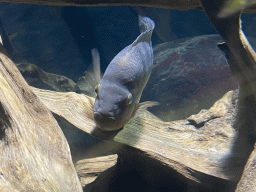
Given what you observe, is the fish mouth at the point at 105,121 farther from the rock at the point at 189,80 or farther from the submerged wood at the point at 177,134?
the rock at the point at 189,80

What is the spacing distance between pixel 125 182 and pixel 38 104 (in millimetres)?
1336

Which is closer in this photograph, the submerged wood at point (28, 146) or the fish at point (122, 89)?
the submerged wood at point (28, 146)

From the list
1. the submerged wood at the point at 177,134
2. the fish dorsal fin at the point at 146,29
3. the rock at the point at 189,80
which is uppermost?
the fish dorsal fin at the point at 146,29

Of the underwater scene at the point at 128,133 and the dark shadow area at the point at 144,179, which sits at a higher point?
the underwater scene at the point at 128,133

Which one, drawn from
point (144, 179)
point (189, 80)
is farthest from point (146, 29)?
point (189, 80)

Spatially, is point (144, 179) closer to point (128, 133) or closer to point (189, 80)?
point (128, 133)

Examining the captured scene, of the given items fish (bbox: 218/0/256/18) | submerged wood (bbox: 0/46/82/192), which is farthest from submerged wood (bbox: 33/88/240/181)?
fish (bbox: 218/0/256/18)

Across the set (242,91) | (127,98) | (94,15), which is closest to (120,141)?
(127,98)

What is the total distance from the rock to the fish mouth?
3.45 m

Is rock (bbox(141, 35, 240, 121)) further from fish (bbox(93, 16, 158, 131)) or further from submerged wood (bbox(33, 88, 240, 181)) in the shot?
fish (bbox(93, 16, 158, 131))

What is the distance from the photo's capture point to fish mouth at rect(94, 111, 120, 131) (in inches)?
72.9

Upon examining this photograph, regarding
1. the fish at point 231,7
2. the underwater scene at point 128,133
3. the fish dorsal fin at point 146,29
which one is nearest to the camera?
the underwater scene at point 128,133

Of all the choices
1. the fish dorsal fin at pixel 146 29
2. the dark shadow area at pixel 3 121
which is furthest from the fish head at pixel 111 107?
the fish dorsal fin at pixel 146 29

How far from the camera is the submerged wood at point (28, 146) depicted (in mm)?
1091
